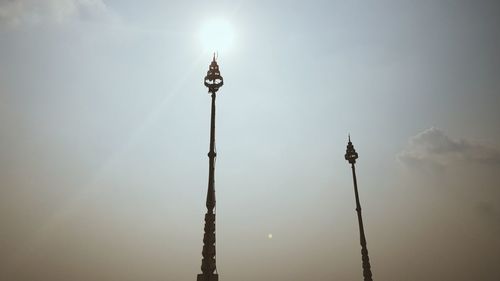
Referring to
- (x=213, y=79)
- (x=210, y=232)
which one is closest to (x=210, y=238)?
(x=210, y=232)

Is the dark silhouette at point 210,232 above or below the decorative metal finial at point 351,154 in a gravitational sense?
below

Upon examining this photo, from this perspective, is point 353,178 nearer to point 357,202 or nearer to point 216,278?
point 357,202

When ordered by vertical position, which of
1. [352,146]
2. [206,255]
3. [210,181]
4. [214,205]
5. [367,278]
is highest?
[352,146]

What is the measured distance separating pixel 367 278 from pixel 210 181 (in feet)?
42.4

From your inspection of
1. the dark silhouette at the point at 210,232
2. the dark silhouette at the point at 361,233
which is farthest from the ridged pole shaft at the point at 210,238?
the dark silhouette at the point at 361,233

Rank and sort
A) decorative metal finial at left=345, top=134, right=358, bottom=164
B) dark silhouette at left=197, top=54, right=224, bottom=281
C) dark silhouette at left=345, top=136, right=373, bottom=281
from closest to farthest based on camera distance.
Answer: dark silhouette at left=197, top=54, right=224, bottom=281 → dark silhouette at left=345, top=136, right=373, bottom=281 → decorative metal finial at left=345, top=134, right=358, bottom=164

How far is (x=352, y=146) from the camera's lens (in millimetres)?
22562

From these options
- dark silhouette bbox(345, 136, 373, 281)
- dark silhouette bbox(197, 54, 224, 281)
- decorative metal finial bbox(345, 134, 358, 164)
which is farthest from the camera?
decorative metal finial bbox(345, 134, 358, 164)

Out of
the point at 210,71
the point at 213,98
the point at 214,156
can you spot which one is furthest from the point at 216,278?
the point at 210,71

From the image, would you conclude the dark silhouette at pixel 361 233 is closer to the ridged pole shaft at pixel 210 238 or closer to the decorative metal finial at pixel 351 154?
the decorative metal finial at pixel 351 154

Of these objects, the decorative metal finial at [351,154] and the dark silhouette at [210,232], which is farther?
the decorative metal finial at [351,154]

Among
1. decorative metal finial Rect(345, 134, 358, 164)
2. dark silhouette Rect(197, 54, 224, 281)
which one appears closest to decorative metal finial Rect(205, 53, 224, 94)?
dark silhouette Rect(197, 54, 224, 281)

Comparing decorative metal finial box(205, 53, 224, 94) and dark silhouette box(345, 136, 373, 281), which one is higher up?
decorative metal finial box(205, 53, 224, 94)

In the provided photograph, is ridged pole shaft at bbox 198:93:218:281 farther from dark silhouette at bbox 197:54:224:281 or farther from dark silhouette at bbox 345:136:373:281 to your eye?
dark silhouette at bbox 345:136:373:281
